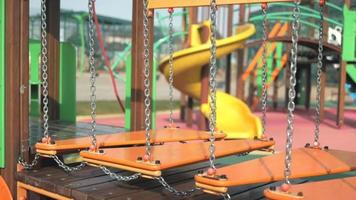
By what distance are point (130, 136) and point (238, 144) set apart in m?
0.95

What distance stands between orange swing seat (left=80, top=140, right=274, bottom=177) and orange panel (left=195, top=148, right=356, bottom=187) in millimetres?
325

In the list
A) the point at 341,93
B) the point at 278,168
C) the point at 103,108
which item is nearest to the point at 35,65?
the point at 278,168

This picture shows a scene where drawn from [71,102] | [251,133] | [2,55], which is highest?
[2,55]

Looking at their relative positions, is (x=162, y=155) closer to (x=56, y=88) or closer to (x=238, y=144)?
(x=238, y=144)

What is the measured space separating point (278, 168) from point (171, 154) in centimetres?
74

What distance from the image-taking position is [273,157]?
3.25 meters

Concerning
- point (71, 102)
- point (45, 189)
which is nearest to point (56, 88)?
point (71, 102)

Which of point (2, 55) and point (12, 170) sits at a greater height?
point (2, 55)

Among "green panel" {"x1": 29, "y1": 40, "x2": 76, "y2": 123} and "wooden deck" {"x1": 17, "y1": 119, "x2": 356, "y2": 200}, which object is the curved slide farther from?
"wooden deck" {"x1": 17, "y1": 119, "x2": 356, "y2": 200}

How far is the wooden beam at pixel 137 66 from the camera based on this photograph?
4434 millimetres

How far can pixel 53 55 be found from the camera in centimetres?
589

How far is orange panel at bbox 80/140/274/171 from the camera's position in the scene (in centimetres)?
281

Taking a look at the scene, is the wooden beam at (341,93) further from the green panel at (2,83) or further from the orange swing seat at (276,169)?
the green panel at (2,83)

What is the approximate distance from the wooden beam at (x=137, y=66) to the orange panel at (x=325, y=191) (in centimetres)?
230
